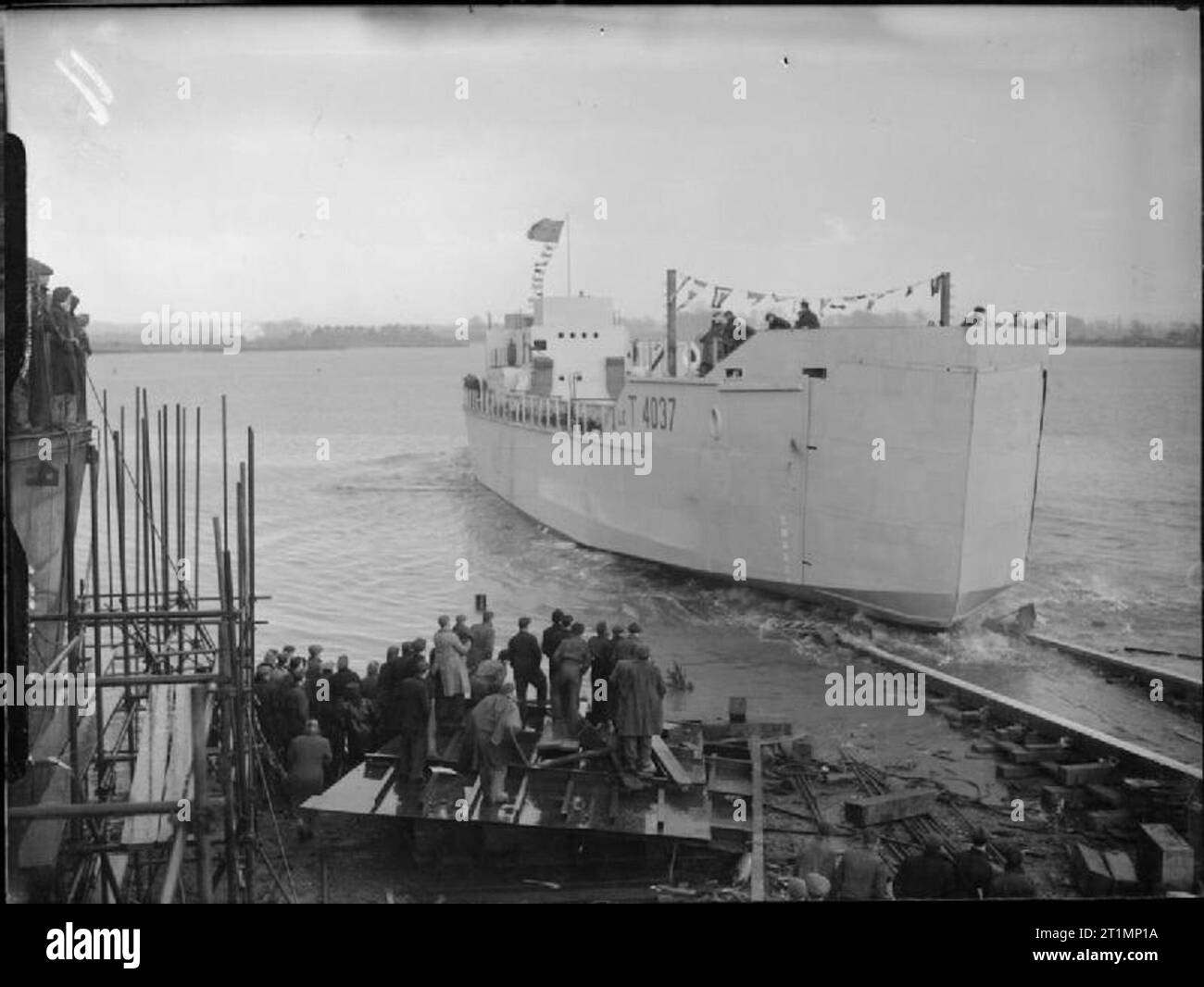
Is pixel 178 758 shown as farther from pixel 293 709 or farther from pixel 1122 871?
pixel 1122 871

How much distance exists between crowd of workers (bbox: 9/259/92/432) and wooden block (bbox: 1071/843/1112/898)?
17.0ft

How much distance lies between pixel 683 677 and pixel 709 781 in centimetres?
59

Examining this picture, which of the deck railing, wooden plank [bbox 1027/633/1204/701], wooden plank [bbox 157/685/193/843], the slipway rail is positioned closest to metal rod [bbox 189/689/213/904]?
wooden plank [bbox 157/685/193/843]

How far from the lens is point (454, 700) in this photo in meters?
5.30

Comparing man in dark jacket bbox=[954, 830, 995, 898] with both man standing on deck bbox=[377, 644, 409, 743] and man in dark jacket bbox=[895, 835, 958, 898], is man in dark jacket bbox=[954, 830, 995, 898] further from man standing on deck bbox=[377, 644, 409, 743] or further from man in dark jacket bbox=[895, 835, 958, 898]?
man standing on deck bbox=[377, 644, 409, 743]

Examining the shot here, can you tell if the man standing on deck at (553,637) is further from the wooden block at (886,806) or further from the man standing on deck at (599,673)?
the wooden block at (886,806)

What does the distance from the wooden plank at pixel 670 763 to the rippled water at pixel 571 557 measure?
28 cm

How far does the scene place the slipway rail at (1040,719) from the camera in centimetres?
513

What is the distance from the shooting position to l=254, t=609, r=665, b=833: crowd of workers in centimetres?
510

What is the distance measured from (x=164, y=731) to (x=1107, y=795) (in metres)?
4.49
